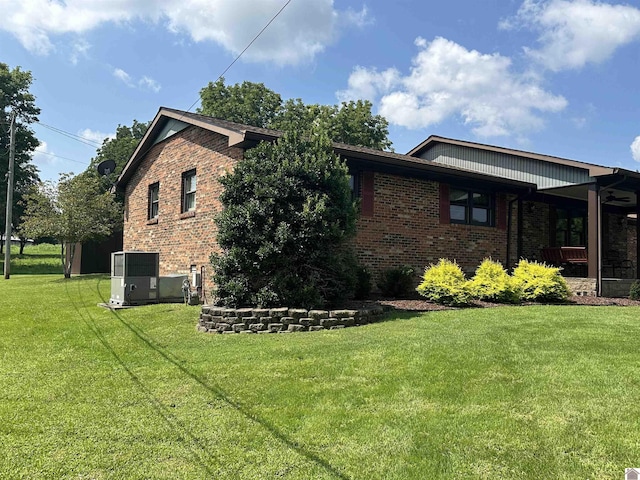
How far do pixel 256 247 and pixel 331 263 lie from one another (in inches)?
54.1

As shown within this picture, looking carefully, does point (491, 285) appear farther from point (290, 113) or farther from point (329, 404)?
point (290, 113)

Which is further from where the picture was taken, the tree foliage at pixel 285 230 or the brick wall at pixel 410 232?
the brick wall at pixel 410 232

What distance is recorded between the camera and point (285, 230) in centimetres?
788

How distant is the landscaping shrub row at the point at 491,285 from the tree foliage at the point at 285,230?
222 cm

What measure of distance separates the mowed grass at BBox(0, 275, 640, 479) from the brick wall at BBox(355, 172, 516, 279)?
14.1ft

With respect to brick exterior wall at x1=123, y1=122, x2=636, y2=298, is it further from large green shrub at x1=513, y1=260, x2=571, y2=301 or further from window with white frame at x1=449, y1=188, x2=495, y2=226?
large green shrub at x1=513, y1=260, x2=571, y2=301

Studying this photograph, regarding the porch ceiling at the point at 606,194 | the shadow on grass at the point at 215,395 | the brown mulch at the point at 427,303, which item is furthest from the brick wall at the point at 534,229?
the shadow on grass at the point at 215,395

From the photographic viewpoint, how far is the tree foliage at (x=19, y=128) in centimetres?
3131

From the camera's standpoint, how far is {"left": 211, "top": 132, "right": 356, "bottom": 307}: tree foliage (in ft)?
26.2

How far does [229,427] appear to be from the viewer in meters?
3.69

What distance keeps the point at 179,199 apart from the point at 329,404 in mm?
9968

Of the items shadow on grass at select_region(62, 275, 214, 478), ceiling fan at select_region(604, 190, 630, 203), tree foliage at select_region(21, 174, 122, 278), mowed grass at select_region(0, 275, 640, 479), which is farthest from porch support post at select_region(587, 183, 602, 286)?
tree foliage at select_region(21, 174, 122, 278)

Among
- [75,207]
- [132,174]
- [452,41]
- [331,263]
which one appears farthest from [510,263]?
[75,207]

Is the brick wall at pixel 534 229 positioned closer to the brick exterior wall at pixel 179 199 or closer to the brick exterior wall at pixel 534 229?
the brick exterior wall at pixel 534 229
